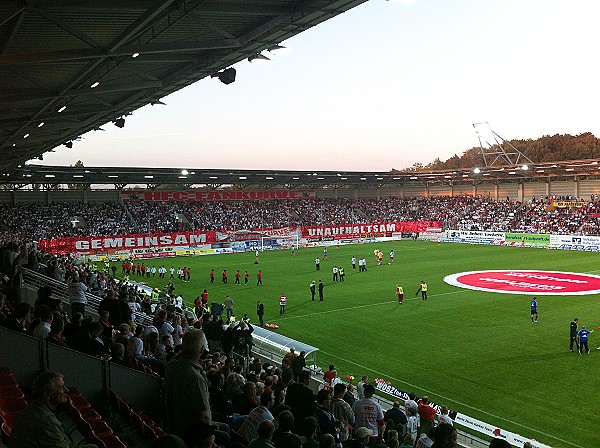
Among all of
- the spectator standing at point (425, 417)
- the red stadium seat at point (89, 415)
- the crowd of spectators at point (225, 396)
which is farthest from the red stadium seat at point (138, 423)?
the spectator standing at point (425, 417)

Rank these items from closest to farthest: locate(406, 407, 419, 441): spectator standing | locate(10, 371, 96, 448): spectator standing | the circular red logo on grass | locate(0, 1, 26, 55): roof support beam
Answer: locate(10, 371, 96, 448): spectator standing, locate(0, 1, 26, 55): roof support beam, locate(406, 407, 419, 441): spectator standing, the circular red logo on grass

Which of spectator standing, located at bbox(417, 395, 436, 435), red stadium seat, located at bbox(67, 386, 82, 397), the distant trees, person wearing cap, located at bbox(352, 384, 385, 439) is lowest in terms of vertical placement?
spectator standing, located at bbox(417, 395, 436, 435)

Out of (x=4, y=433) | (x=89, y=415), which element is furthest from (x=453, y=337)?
(x=4, y=433)

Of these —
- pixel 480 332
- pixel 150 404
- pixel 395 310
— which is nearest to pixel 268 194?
pixel 395 310

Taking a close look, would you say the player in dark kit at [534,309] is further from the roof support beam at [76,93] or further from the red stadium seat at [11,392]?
the red stadium seat at [11,392]

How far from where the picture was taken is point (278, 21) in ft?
39.6

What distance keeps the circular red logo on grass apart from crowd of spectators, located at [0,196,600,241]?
25225 mm

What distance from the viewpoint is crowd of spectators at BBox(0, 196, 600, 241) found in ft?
201

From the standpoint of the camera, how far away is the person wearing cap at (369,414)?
10.1 meters

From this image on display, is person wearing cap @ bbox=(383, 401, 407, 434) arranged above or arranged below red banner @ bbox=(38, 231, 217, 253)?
below

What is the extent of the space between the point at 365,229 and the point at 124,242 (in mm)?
31494

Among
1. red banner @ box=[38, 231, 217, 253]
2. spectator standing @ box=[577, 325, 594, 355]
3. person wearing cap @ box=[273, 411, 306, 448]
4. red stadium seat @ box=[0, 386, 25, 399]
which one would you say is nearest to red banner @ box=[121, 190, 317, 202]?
red banner @ box=[38, 231, 217, 253]

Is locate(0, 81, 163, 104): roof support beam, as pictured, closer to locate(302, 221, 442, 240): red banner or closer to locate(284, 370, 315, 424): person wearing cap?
locate(284, 370, 315, 424): person wearing cap

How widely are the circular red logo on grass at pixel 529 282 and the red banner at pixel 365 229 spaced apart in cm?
3016
